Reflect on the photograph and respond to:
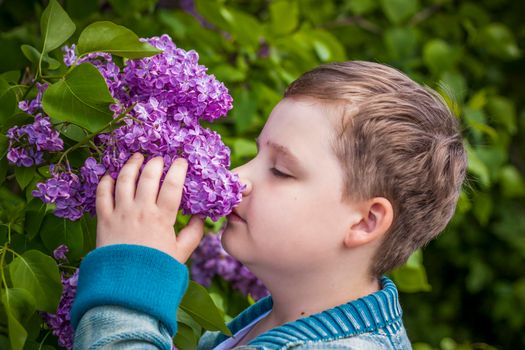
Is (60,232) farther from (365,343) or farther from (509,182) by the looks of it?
(509,182)

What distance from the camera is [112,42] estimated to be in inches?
51.4

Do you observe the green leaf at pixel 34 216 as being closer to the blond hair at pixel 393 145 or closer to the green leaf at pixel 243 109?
the blond hair at pixel 393 145

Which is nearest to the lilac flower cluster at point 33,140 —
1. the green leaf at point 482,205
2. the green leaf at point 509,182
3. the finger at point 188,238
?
the finger at point 188,238

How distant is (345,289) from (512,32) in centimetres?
314

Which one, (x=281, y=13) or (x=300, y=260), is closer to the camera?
(x=300, y=260)

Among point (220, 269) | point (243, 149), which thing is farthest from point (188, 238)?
point (243, 149)

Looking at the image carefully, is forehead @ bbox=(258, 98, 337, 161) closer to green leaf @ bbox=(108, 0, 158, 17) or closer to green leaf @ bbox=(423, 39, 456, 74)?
green leaf @ bbox=(108, 0, 158, 17)

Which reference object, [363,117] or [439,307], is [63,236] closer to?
[363,117]

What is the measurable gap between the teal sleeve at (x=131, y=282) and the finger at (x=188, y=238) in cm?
6

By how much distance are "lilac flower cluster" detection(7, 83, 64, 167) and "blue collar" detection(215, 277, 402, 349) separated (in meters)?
0.43

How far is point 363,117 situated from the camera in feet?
4.70

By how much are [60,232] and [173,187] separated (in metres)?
0.24

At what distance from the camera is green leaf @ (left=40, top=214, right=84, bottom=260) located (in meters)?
1.39

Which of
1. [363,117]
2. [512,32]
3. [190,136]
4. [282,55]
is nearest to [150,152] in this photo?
[190,136]
